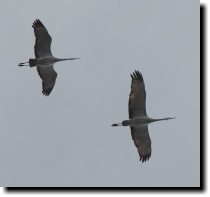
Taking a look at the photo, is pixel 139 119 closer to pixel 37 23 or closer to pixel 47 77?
pixel 47 77

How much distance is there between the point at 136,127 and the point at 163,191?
7073 mm

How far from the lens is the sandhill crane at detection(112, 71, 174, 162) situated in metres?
26.8

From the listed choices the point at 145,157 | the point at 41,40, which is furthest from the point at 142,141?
the point at 41,40

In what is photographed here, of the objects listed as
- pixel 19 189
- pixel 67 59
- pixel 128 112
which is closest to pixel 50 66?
pixel 67 59

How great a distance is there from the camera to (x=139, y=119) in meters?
26.9

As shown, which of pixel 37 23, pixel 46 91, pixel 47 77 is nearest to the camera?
pixel 37 23

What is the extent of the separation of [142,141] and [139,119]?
95 cm

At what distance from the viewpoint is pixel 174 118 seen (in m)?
27.2

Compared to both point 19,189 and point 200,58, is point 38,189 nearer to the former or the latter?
point 19,189

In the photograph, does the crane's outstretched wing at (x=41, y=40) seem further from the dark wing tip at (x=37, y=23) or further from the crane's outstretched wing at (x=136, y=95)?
the crane's outstretched wing at (x=136, y=95)

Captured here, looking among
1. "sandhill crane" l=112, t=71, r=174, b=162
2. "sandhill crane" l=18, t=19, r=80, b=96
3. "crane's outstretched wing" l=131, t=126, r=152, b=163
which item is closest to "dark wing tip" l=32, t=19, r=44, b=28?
"sandhill crane" l=18, t=19, r=80, b=96

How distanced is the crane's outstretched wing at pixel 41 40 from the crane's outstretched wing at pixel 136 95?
402 cm

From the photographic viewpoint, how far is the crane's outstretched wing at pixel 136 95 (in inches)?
1053

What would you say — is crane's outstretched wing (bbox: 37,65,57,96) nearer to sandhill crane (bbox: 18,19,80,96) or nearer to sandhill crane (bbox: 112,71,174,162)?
sandhill crane (bbox: 18,19,80,96)
